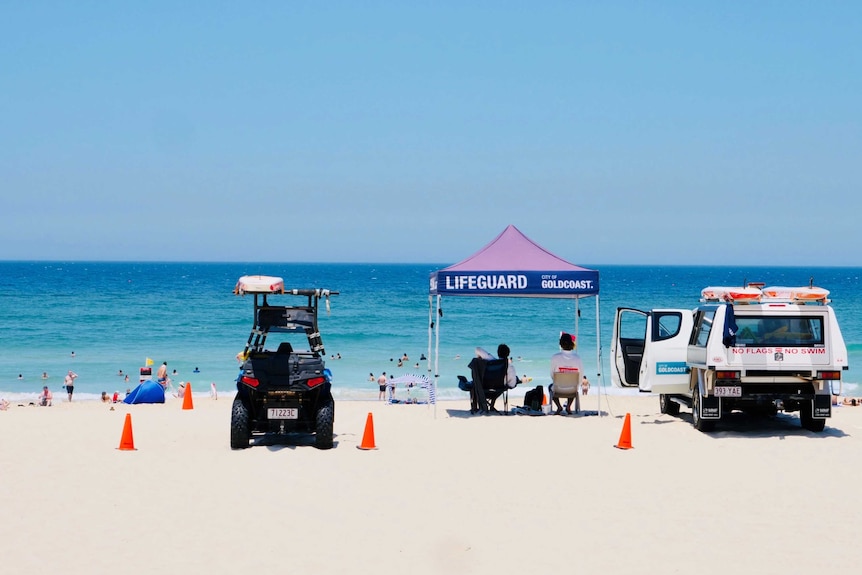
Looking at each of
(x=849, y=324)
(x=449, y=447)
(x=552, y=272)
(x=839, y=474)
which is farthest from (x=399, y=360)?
(x=849, y=324)

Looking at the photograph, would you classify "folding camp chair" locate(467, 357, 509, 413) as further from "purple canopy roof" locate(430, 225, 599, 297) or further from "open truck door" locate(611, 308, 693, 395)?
"open truck door" locate(611, 308, 693, 395)

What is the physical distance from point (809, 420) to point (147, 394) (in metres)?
12.5

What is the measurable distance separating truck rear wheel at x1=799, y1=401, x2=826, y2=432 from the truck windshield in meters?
0.96

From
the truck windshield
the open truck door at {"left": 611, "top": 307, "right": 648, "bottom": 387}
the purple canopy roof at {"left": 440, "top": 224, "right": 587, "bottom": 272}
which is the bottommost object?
the open truck door at {"left": 611, "top": 307, "right": 648, "bottom": 387}

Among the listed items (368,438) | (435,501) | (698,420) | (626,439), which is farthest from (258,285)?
(698,420)

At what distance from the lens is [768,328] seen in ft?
42.6

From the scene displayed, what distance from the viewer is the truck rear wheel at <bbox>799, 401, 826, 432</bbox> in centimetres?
1307

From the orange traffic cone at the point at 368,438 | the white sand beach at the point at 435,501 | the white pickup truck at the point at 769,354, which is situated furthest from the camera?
the white pickup truck at the point at 769,354

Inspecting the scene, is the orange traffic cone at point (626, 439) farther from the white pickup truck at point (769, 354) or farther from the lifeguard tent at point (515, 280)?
the lifeguard tent at point (515, 280)

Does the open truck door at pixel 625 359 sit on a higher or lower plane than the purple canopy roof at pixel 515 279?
lower

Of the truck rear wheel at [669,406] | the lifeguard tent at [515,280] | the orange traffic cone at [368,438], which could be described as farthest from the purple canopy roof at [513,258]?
the orange traffic cone at [368,438]

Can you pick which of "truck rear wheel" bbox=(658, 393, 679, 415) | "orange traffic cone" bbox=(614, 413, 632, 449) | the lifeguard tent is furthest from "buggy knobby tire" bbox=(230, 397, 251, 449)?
"truck rear wheel" bbox=(658, 393, 679, 415)

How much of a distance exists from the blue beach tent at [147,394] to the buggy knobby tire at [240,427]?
304 inches

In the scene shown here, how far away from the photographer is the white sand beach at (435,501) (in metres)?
7.19
